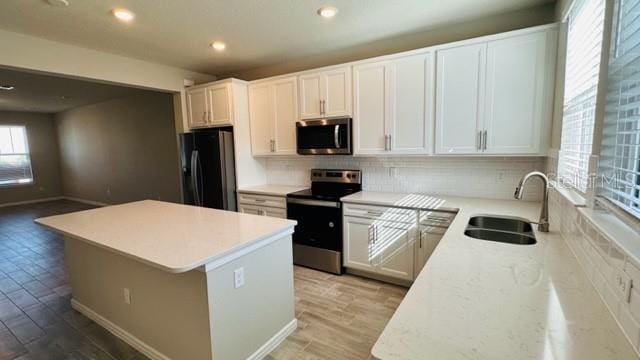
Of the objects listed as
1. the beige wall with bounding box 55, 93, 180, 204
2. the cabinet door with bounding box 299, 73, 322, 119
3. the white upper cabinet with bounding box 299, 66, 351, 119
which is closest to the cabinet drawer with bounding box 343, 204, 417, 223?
the white upper cabinet with bounding box 299, 66, 351, 119

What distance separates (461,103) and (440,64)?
1.35ft

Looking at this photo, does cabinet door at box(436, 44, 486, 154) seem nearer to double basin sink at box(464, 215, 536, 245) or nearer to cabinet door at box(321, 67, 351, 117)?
double basin sink at box(464, 215, 536, 245)

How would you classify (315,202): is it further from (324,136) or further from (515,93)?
(515,93)

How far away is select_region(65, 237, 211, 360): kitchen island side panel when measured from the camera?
1711 millimetres

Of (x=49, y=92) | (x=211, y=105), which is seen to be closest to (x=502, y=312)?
(x=211, y=105)

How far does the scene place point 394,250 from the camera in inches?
114

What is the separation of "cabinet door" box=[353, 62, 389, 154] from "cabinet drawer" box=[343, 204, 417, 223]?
24.2 inches

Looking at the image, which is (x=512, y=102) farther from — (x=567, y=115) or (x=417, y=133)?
(x=417, y=133)

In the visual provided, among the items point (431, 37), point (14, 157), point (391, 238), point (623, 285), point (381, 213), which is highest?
point (431, 37)

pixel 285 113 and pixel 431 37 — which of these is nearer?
pixel 431 37

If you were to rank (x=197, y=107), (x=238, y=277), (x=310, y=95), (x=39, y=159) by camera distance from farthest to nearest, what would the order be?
(x=39, y=159) < (x=197, y=107) < (x=310, y=95) < (x=238, y=277)

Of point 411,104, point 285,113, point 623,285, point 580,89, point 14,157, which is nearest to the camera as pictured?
point 623,285

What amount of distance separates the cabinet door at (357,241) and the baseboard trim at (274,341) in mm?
1001

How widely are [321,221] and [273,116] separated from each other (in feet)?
5.00
